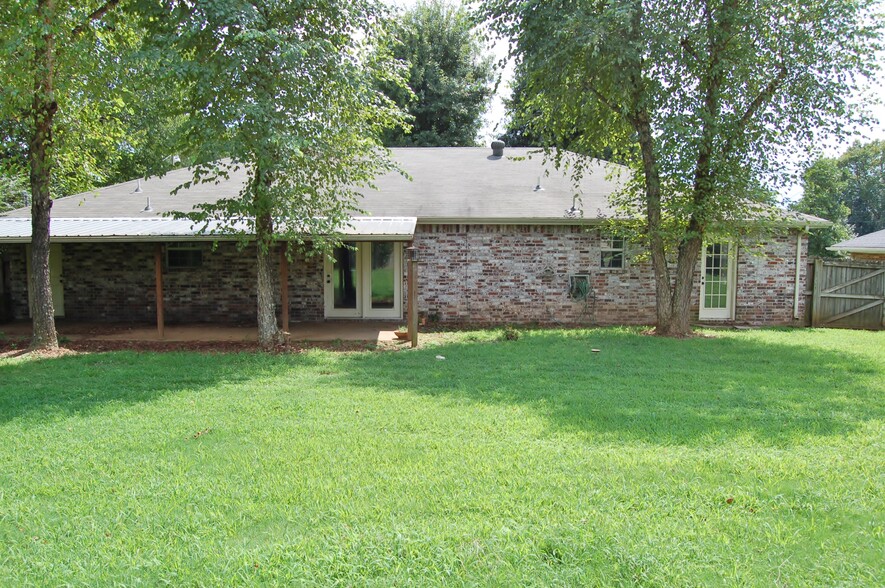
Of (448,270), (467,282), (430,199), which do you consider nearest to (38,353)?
(448,270)

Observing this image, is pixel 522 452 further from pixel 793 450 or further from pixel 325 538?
pixel 793 450

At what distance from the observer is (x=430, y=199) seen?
13406mm

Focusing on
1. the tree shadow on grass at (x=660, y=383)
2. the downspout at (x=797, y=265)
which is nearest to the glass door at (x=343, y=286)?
the tree shadow on grass at (x=660, y=383)

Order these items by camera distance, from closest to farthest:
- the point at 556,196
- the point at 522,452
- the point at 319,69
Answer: the point at 522,452
the point at 319,69
the point at 556,196

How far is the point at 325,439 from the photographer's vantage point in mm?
4859

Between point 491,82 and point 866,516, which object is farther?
point 491,82

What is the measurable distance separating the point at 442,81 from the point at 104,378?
21.9 meters

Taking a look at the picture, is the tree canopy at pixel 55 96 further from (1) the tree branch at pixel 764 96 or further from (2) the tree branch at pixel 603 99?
(1) the tree branch at pixel 764 96

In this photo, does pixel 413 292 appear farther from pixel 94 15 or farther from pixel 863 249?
pixel 863 249

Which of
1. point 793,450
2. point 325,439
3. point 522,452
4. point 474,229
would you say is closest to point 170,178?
point 474,229

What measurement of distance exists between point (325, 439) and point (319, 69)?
5897 mm

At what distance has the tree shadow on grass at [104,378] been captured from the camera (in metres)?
6.11

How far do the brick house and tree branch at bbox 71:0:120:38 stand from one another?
3.99 m

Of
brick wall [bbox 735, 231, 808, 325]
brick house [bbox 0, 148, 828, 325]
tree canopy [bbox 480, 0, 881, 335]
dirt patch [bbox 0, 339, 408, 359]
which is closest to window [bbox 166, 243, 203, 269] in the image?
brick house [bbox 0, 148, 828, 325]
